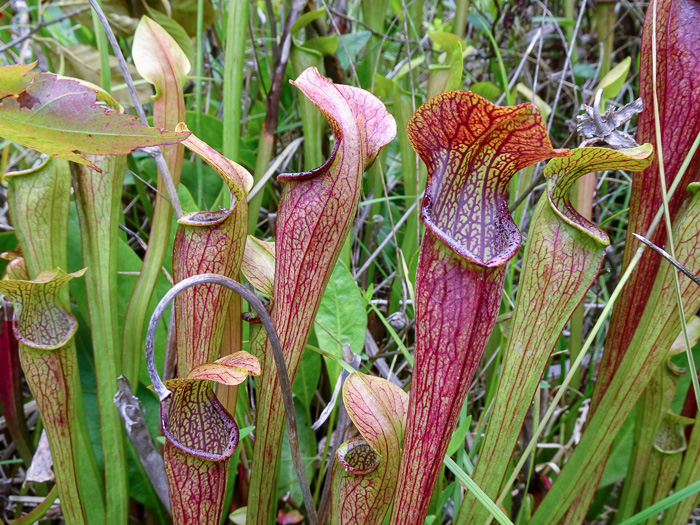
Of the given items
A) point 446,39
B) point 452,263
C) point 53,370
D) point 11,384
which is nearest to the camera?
point 452,263

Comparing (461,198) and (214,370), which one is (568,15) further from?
(214,370)

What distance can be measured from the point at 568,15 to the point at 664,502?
1449mm

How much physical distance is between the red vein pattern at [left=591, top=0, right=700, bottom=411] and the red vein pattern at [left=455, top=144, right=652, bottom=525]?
192mm

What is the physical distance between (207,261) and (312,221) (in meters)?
0.16

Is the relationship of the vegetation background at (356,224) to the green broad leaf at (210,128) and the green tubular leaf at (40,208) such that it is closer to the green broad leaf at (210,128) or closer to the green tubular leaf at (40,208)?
the green broad leaf at (210,128)

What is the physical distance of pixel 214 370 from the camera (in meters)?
0.58

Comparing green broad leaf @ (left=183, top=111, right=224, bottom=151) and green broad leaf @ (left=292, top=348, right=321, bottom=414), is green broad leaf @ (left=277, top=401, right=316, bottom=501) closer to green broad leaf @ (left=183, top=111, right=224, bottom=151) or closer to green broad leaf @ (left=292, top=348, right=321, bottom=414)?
green broad leaf @ (left=292, top=348, right=321, bottom=414)

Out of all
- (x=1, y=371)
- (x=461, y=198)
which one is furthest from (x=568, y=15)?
(x=1, y=371)

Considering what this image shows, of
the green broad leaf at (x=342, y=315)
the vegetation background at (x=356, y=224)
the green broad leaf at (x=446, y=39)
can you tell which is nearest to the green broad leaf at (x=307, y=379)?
the vegetation background at (x=356, y=224)

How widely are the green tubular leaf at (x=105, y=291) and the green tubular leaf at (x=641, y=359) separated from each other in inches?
26.4

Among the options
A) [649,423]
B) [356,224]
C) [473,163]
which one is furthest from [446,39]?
[649,423]

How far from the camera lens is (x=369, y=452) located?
0.74 m

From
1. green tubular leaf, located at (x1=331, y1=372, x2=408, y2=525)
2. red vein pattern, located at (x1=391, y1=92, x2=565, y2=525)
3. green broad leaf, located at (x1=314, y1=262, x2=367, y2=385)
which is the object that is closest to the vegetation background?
green broad leaf, located at (x1=314, y1=262, x2=367, y2=385)

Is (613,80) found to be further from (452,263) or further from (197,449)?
(197,449)
